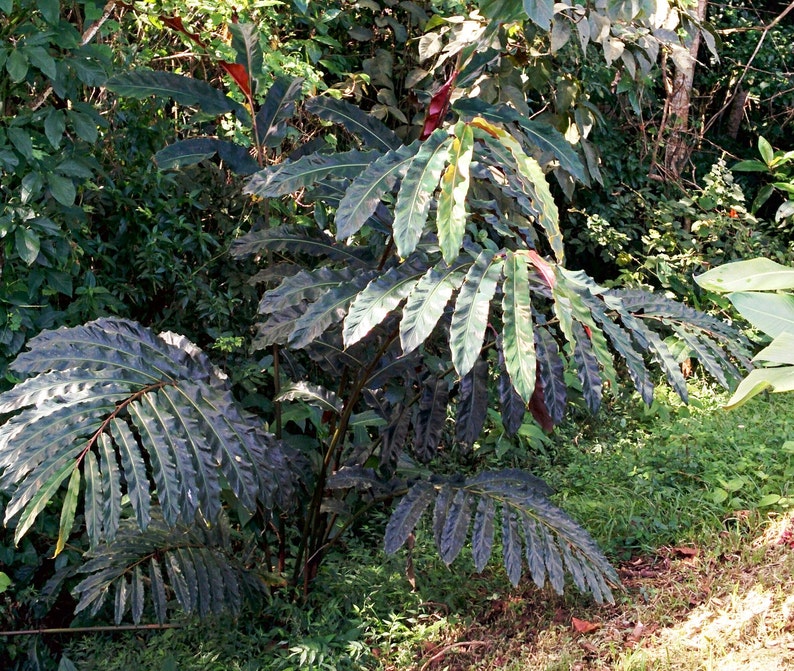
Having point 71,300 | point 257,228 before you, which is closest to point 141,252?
point 71,300

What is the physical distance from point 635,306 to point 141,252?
196 cm

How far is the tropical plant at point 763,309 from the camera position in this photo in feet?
6.72

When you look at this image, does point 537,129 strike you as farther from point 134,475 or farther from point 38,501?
point 38,501

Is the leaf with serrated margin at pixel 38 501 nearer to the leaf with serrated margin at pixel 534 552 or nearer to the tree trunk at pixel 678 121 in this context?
the leaf with serrated margin at pixel 534 552

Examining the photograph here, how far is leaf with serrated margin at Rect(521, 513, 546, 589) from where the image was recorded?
2414 mm

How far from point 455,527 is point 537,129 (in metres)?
1.16

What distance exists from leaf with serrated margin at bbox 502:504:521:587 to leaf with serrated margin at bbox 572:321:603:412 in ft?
1.58

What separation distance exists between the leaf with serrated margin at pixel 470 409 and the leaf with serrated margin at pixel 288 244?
Answer: 53 centimetres

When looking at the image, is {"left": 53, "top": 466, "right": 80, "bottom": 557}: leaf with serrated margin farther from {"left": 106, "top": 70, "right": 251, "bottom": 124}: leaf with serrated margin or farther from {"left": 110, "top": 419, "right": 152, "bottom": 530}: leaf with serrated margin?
{"left": 106, "top": 70, "right": 251, "bottom": 124}: leaf with serrated margin

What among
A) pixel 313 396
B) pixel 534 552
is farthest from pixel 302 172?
pixel 534 552

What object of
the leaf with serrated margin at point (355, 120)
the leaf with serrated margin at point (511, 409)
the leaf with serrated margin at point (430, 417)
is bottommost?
the leaf with serrated margin at point (430, 417)

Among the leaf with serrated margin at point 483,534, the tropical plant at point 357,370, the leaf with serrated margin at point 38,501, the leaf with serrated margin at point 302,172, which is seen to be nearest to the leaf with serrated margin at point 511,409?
the tropical plant at point 357,370

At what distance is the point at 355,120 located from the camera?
2.65 m

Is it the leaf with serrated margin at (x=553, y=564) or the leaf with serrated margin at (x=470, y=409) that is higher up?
the leaf with serrated margin at (x=470, y=409)
